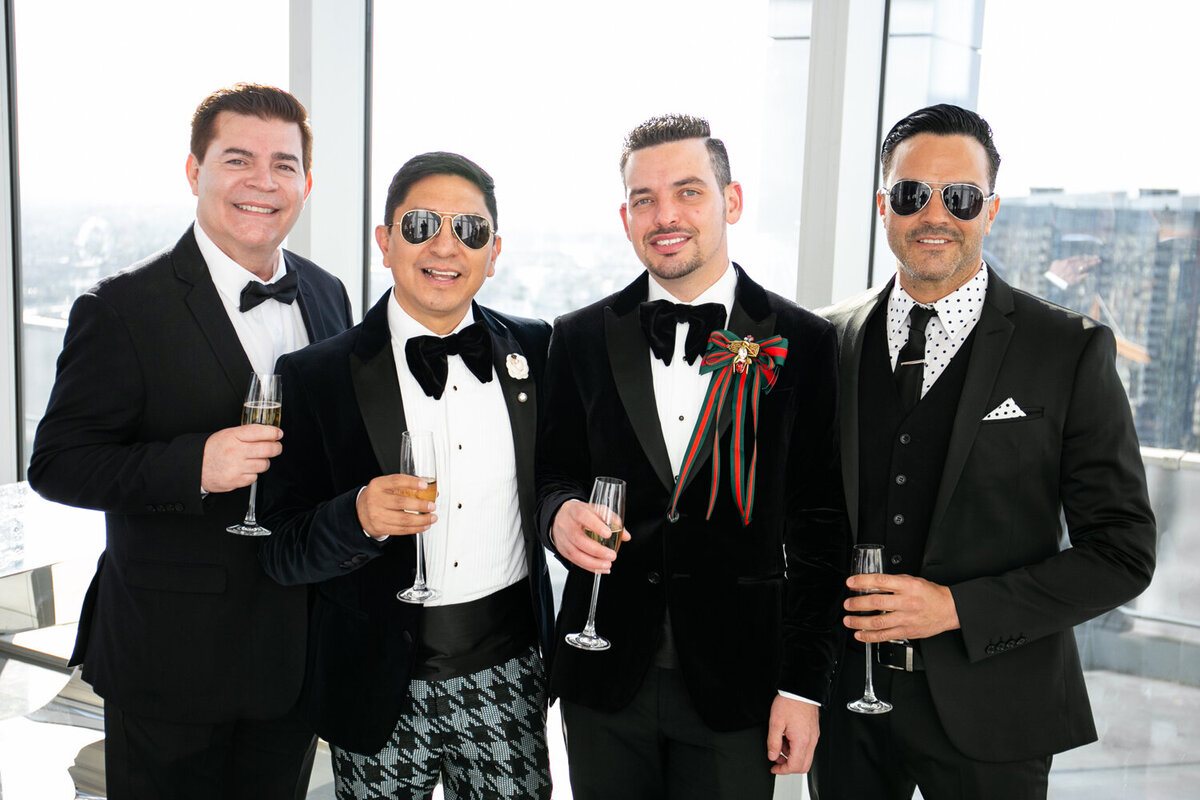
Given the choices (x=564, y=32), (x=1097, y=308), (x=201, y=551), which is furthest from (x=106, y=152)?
(x=1097, y=308)

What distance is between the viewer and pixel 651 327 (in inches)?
84.9

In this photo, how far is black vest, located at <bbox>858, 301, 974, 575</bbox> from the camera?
2.09 metres

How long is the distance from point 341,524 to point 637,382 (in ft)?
2.21

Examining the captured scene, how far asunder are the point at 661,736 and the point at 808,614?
402 mm

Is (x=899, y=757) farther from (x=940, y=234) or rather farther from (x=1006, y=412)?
(x=940, y=234)

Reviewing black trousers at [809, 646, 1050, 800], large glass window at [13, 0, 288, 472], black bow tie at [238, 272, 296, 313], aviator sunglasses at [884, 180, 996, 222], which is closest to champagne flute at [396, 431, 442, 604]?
black bow tie at [238, 272, 296, 313]

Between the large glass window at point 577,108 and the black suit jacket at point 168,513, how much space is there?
4.19 feet

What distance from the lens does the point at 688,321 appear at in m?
2.15

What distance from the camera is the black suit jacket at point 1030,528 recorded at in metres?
2.02

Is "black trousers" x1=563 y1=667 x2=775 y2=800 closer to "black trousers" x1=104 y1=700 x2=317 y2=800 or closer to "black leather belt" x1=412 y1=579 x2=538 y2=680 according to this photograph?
"black leather belt" x1=412 y1=579 x2=538 y2=680

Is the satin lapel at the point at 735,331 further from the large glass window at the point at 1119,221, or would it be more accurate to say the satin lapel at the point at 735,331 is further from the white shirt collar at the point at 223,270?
the white shirt collar at the point at 223,270

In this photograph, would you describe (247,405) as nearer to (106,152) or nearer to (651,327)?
(651,327)

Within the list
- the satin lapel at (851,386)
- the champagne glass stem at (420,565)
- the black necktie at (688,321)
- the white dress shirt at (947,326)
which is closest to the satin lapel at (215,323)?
the champagne glass stem at (420,565)

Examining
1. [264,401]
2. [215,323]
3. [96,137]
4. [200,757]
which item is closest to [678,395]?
[264,401]
